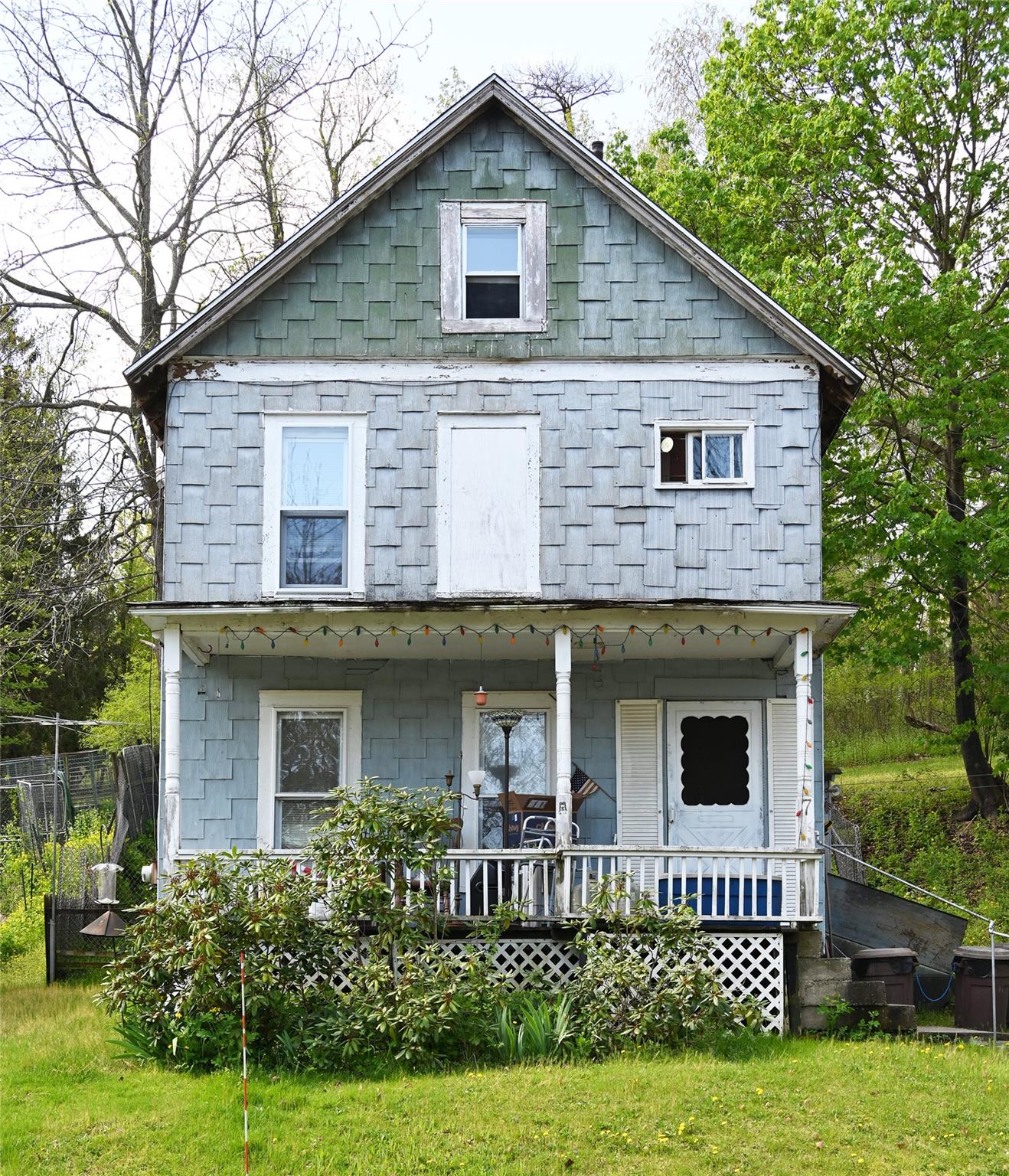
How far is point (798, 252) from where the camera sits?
20922mm

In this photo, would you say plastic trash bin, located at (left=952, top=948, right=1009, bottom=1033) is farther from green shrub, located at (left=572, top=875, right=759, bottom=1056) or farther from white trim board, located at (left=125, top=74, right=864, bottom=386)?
white trim board, located at (left=125, top=74, right=864, bottom=386)

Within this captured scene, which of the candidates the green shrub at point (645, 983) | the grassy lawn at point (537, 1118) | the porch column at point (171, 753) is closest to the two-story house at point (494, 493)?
the porch column at point (171, 753)

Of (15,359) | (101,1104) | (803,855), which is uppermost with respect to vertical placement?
(15,359)

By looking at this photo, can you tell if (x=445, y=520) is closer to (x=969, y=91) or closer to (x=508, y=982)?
(x=508, y=982)

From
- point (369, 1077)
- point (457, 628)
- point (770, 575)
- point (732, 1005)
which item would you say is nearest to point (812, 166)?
point (770, 575)

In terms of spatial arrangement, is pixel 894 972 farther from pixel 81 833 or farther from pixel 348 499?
pixel 81 833

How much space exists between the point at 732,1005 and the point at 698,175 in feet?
46.8

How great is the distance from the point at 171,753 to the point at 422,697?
112 inches

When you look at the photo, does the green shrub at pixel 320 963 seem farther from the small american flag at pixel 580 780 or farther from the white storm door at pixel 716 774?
the white storm door at pixel 716 774

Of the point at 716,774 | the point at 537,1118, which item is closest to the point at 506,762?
the point at 716,774

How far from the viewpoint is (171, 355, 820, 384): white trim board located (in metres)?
13.4

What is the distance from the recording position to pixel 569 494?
13.4 m

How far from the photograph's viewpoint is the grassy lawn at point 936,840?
18.5 meters

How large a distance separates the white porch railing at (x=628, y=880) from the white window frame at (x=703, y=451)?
3.65m
